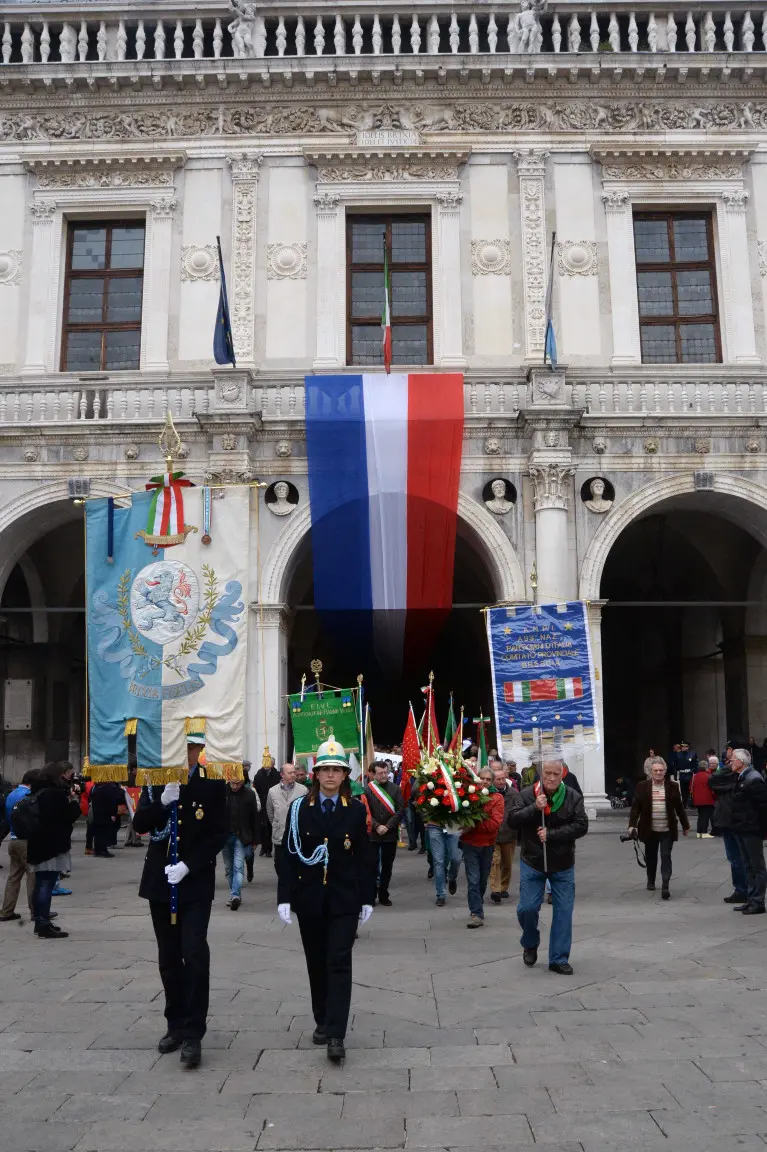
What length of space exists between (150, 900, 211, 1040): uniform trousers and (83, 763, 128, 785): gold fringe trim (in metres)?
12.5

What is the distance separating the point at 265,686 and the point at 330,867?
13407mm

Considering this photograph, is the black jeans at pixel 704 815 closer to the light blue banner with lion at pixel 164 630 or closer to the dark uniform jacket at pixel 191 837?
the light blue banner with lion at pixel 164 630

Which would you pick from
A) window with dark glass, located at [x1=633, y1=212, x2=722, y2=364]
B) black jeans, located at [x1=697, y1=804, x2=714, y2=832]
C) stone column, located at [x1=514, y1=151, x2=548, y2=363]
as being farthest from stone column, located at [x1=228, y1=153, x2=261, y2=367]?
black jeans, located at [x1=697, y1=804, x2=714, y2=832]

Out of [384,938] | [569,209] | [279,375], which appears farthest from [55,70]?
[384,938]

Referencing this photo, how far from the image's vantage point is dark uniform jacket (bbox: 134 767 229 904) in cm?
675

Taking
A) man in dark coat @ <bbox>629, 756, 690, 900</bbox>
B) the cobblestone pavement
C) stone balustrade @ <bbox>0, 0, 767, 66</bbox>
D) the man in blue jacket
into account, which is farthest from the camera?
stone balustrade @ <bbox>0, 0, 767, 66</bbox>

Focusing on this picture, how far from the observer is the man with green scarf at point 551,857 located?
348 inches

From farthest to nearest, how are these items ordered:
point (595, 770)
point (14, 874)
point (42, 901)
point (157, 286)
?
1. point (157, 286)
2. point (595, 770)
3. point (14, 874)
4. point (42, 901)

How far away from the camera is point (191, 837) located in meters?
6.86

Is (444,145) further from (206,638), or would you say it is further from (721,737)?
(721,737)

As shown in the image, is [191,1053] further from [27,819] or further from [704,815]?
[704,815]

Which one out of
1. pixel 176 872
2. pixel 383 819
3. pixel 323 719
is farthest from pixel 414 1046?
pixel 323 719

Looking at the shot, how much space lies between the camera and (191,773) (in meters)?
7.04

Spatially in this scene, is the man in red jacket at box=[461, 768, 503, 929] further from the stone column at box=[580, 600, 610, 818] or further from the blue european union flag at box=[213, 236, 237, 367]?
the blue european union flag at box=[213, 236, 237, 367]
